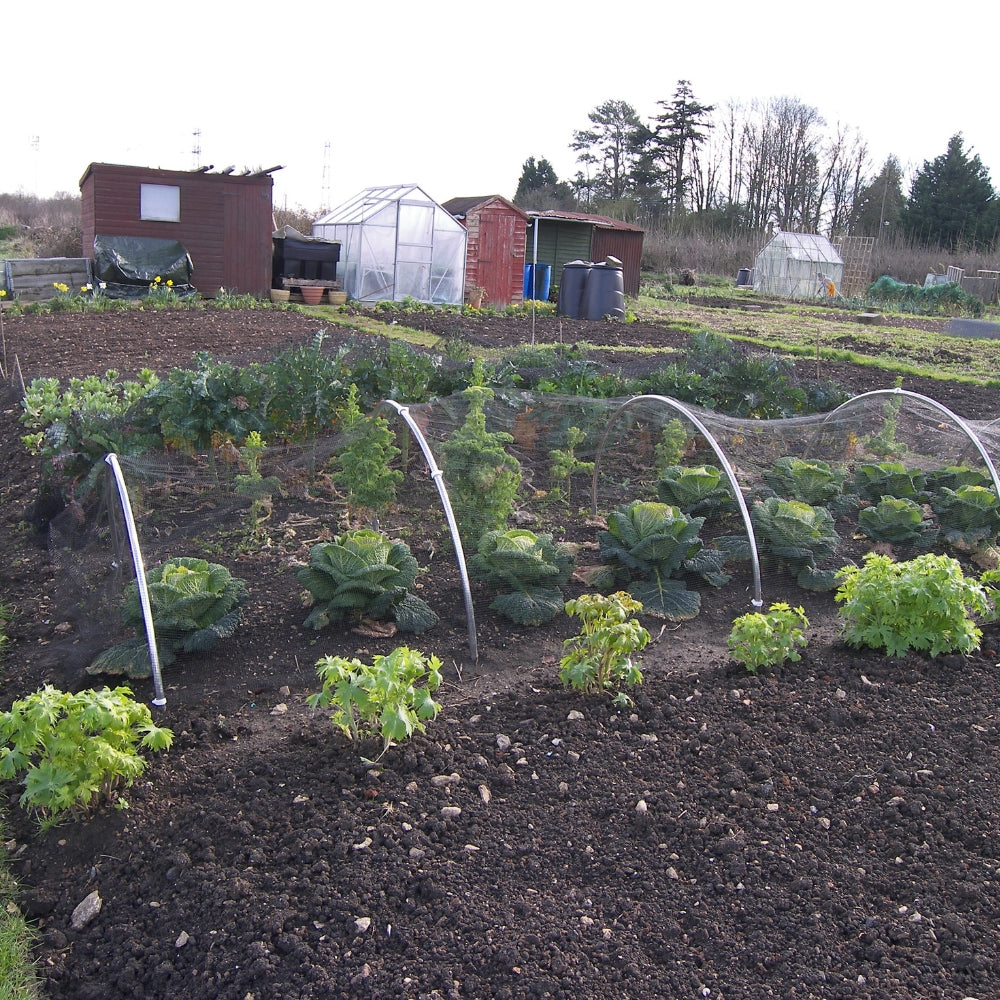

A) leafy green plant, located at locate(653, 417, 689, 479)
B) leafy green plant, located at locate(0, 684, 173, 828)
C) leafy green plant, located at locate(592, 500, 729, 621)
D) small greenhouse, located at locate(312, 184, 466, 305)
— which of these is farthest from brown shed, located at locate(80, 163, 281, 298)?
leafy green plant, located at locate(0, 684, 173, 828)

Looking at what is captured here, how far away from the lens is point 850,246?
125ft

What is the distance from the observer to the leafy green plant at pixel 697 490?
5391mm

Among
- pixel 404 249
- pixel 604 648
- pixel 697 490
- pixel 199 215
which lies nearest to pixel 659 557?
pixel 697 490

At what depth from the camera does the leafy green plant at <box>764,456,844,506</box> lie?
568cm

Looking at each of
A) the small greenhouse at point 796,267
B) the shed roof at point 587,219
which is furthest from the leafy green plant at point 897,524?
the small greenhouse at point 796,267

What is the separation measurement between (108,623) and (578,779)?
2.24m

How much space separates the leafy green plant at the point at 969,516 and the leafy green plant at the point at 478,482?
2.82m

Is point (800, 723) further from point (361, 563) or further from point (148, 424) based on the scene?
point (148, 424)

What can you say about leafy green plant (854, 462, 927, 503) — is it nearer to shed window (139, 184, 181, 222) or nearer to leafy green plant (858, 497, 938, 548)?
leafy green plant (858, 497, 938, 548)

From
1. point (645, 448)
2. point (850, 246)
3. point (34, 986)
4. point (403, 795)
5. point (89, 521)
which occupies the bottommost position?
point (34, 986)

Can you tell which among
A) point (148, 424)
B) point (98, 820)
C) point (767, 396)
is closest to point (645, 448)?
point (767, 396)

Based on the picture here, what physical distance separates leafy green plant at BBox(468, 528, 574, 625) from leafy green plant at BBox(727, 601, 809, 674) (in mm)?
939

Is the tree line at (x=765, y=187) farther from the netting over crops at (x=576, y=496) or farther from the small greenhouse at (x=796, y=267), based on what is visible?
the netting over crops at (x=576, y=496)

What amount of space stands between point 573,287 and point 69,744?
59.4 ft
